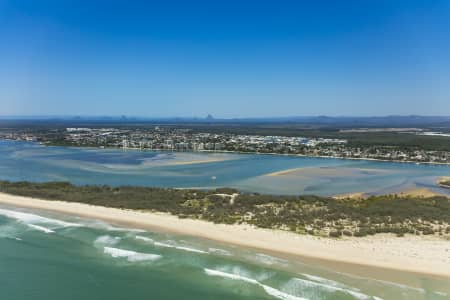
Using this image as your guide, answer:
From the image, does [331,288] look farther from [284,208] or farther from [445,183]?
[445,183]

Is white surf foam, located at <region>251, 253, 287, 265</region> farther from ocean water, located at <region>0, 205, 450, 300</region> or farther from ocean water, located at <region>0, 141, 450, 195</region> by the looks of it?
ocean water, located at <region>0, 141, 450, 195</region>

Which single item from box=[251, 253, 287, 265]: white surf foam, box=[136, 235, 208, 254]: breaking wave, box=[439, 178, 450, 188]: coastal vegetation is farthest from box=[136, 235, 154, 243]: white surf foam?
box=[439, 178, 450, 188]: coastal vegetation

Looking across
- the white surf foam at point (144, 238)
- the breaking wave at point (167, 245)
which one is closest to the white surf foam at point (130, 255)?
the breaking wave at point (167, 245)

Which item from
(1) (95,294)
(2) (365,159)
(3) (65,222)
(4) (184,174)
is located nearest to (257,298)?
(1) (95,294)

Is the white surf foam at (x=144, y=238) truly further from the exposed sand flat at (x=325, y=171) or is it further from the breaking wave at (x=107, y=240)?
the exposed sand flat at (x=325, y=171)

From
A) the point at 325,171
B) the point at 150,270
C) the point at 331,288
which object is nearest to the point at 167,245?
the point at 150,270

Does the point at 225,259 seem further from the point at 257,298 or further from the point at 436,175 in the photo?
the point at 436,175
